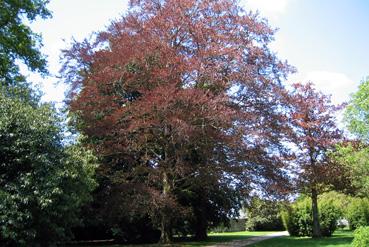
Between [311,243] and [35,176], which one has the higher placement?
[35,176]

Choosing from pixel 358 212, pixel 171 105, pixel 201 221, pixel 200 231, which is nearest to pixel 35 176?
pixel 171 105

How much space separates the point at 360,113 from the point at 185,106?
1020cm

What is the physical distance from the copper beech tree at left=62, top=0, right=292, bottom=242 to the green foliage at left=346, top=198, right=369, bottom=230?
1665cm

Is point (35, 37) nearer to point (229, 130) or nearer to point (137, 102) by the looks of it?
point (137, 102)

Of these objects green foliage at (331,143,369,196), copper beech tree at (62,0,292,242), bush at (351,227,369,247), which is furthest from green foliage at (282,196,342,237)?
bush at (351,227,369,247)

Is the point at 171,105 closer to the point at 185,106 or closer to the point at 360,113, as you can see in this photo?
the point at 185,106

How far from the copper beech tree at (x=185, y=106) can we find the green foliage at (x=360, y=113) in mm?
4466

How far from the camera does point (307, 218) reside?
91.1ft

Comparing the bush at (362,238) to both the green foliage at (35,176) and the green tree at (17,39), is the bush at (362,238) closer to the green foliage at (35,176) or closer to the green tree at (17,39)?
the green foliage at (35,176)

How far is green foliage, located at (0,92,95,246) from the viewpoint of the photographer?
11.2 metres

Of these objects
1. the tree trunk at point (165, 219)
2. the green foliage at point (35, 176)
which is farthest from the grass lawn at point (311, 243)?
the green foliage at point (35, 176)

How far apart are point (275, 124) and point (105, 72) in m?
7.96

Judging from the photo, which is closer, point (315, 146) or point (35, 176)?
point (35, 176)

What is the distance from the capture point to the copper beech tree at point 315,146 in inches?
1039
